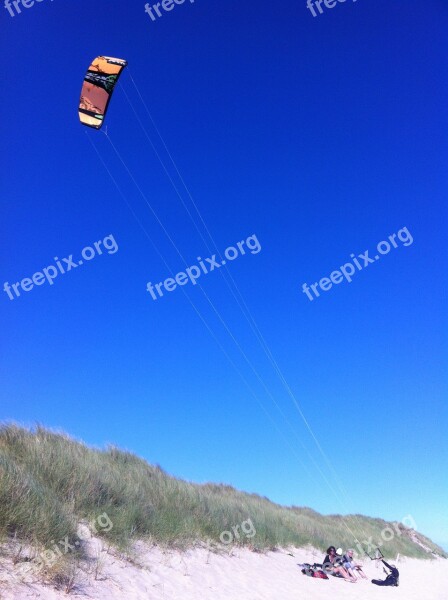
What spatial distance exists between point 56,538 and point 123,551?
4.00ft

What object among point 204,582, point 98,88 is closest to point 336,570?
point 204,582

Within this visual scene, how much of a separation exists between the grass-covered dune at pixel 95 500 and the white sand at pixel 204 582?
1.18ft

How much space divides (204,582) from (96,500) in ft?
6.89

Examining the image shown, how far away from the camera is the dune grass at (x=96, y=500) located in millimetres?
5809

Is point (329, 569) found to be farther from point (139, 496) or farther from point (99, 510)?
point (99, 510)

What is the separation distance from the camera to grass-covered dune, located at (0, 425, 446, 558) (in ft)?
19.0

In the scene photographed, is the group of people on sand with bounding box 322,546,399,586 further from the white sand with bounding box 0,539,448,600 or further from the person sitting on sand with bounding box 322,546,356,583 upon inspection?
the white sand with bounding box 0,539,448,600

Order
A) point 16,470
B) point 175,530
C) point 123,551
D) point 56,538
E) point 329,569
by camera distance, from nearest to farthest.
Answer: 1. point 56,538
2. point 16,470
3. point 123,551
4. point 175,530
5. point 329,569

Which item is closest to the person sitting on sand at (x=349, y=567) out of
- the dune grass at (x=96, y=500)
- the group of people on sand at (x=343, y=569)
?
the group of people on sand at (x=343, y=569)

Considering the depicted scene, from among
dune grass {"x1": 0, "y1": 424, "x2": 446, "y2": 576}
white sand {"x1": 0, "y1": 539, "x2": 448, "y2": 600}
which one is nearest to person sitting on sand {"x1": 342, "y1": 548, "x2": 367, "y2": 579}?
white sand {"x1": 0, "y1": 539, "x2": 448, "y2": 600}

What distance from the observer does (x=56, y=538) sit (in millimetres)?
5945

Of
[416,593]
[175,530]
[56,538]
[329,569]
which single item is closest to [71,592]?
[56,538]

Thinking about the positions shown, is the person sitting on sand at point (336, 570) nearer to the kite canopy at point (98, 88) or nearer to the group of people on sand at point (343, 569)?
the group of people on sand at point (343, 569)

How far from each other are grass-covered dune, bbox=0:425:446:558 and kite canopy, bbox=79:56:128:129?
6327 millimetres
